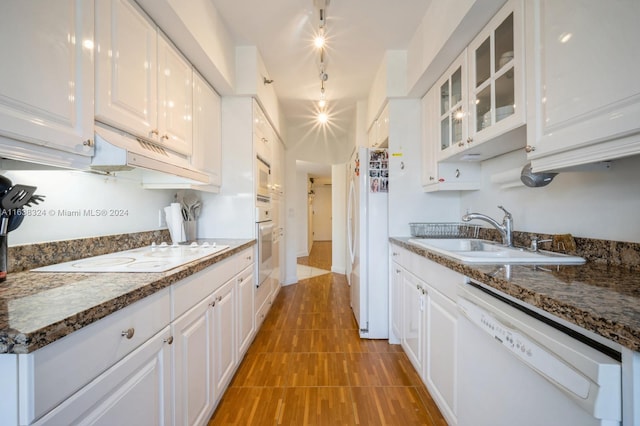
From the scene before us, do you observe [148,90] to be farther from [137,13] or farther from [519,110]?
[519,110]

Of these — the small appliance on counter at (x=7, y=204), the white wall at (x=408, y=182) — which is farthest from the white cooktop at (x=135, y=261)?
the white wall at (x=408, y=182)

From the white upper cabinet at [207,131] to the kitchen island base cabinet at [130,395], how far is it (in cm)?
136

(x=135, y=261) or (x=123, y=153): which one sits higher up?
(x=123, y=153)

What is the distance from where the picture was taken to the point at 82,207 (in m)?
1.34

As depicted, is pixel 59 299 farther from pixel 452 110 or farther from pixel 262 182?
pixel 452 110

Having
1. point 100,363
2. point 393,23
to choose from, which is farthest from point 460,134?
point 100,363

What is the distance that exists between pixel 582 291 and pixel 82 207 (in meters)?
2.09

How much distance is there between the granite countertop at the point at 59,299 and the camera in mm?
522

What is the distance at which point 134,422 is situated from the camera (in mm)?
802

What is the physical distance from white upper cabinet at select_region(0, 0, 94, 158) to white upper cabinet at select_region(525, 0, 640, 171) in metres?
1.82

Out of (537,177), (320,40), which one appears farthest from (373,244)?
(320,40)

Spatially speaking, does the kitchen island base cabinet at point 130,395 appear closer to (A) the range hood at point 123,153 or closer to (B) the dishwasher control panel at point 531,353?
(A) the range hood at point 123,153

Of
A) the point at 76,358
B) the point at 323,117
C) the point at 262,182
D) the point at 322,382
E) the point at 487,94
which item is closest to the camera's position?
the point at 76,358

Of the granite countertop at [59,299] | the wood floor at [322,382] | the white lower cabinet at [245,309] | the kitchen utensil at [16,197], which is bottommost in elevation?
the wood floor at [322,382]
